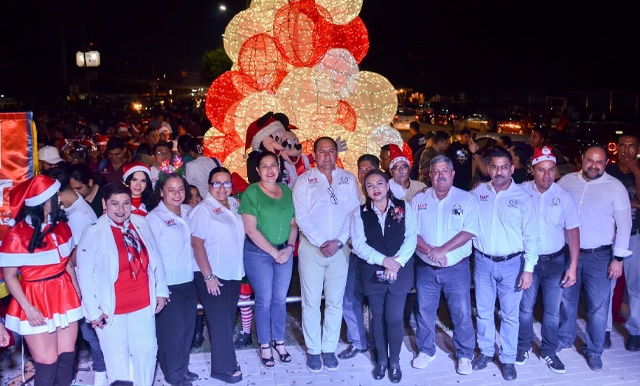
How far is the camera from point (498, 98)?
1732 inches

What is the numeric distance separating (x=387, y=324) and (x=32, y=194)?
123 inches

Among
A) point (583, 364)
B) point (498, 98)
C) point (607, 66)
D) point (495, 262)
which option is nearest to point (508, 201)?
point (495, 262)

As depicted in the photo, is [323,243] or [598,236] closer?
[323,243]

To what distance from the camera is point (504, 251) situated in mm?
5207

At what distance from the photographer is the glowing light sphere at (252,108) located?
808 cm

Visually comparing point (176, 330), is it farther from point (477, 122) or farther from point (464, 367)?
point (477, 122)

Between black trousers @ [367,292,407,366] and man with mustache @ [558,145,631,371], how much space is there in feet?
5.65

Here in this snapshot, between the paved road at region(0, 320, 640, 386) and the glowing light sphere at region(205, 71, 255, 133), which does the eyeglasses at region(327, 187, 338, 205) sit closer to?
the paved road at region(0, 320, 640, 386)

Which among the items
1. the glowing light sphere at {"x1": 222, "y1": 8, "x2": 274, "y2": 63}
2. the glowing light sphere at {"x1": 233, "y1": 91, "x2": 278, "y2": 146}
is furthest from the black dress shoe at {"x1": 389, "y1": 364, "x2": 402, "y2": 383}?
the glowing light sphere at {"x1": 222, "y1": 8, "x2": 274, "y2": 63}

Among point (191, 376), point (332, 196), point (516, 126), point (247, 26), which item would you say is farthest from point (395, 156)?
point (516, 126)

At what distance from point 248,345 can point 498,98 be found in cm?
4145

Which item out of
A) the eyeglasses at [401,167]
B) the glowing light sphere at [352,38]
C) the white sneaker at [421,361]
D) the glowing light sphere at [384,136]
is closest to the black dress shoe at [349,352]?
the white sneaker at [421,361]

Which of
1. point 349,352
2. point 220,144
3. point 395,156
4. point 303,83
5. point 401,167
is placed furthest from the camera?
point 220,144

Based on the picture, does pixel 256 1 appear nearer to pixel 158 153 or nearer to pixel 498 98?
pixel 158 153
